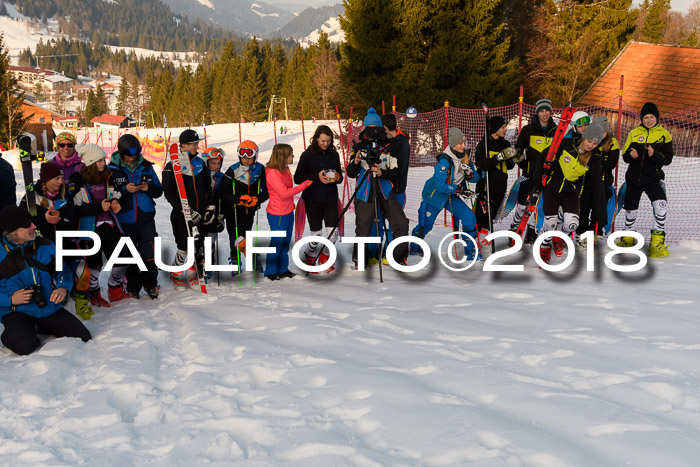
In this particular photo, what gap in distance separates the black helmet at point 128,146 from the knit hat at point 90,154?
167 mm

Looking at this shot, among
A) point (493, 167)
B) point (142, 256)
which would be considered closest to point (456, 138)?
point (493, 167)

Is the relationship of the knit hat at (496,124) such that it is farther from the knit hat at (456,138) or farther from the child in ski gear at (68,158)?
the child in ski gear at (68,158)

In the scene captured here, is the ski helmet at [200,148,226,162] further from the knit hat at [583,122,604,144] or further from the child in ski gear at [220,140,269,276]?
the knit hat at [583,122,604,144]

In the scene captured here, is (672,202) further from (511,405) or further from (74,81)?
(74,81)

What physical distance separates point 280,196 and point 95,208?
6.25 feet

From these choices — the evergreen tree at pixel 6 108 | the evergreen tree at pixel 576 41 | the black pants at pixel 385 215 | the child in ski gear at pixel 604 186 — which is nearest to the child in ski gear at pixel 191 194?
the black pants at pixel 385 215

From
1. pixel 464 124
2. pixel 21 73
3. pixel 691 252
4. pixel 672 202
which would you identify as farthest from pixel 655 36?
pixel 21 73

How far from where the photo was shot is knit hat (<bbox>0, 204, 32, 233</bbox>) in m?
4.44

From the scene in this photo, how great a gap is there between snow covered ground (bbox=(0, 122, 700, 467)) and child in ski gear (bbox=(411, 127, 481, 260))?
1208 mm

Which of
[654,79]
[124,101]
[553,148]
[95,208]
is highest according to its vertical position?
[124,101]

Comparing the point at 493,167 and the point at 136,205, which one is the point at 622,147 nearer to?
the point at 493,167

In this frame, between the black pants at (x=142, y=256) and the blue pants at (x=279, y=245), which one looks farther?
the blue pants at (x=279, y=245)

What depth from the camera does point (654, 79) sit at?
23.7m

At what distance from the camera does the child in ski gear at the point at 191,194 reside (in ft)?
18.8
